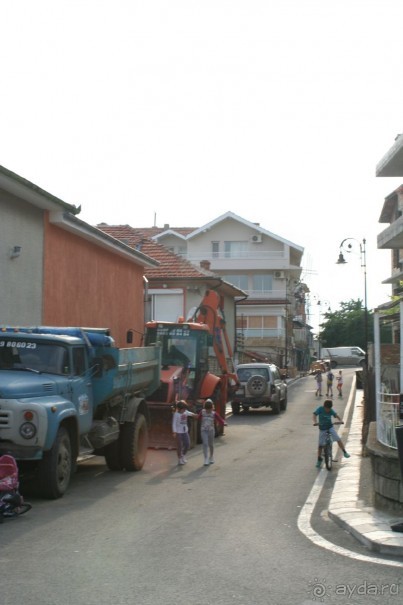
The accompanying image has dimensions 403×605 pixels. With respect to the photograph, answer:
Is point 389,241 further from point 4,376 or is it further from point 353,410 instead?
point 4,376

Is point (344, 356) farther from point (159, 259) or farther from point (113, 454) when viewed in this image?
point (113, 454)

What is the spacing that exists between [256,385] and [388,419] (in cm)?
2008

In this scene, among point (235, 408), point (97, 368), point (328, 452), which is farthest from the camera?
point (235, 408)

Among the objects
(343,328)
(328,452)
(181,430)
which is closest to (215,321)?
(181,430)

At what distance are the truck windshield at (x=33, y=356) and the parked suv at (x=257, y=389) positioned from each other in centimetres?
1896

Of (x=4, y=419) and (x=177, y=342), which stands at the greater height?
(x=177, y=342)

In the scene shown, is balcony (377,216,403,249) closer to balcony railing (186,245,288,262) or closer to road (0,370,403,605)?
road (0,370,403,605)

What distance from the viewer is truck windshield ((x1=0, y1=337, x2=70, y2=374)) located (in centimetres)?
1194

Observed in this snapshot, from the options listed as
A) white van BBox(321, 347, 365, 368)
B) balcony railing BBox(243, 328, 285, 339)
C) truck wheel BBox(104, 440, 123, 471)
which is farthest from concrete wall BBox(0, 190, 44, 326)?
white van BBox(321, 347, 365, 368)

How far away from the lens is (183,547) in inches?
323

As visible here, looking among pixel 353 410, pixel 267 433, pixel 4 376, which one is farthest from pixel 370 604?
pixel 353 410

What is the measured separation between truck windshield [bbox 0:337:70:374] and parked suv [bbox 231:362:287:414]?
746 inches

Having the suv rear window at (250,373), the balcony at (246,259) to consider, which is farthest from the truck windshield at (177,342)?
the balcony at (246,259)

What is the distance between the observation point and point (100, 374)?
517 inches
